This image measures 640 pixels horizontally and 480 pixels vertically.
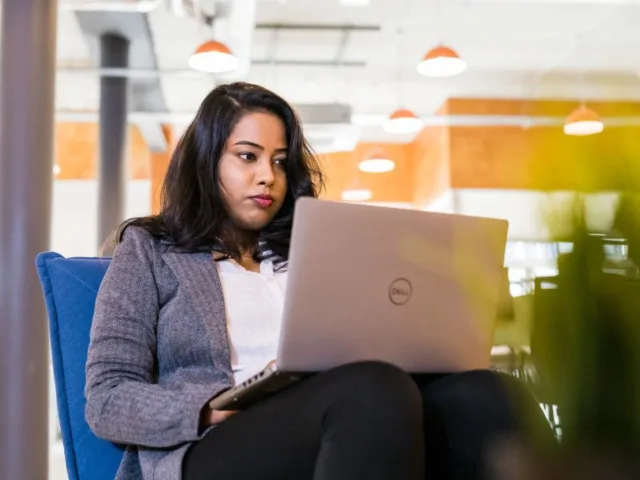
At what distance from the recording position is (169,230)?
51.1 inches

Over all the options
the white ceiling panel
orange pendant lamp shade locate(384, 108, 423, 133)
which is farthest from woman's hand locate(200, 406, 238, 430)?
orange pendant lamp shade locate(384, 108, 423, 133)

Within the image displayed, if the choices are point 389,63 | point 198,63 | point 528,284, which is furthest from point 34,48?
point 389,63

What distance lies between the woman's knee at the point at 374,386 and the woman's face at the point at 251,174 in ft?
1.89

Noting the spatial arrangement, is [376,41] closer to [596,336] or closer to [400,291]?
[400,291]

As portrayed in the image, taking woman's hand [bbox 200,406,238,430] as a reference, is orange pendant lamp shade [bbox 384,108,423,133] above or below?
above

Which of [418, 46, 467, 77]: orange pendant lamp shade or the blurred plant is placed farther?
[418, 46, 467, 77]: orange pendant lamp shade

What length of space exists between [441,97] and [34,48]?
5.60 m

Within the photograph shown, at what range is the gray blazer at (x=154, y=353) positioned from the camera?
3.19 feet

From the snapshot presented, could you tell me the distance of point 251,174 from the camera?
4.50 ft

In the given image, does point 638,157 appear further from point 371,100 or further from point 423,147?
point 423,147

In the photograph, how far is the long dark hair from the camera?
51.6 inches

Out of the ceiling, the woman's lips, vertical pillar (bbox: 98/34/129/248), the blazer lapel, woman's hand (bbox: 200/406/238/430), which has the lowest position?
woman's hand (bbox: 200/406/238/430)

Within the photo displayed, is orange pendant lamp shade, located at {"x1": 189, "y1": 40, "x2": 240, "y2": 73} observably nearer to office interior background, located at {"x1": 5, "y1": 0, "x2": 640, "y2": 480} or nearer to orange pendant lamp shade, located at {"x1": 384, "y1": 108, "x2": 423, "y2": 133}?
office interior background, located at {"x1": 5, "y1": 0, "x2": 640, "y2": 480}

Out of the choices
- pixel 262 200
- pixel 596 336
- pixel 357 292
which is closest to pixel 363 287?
pixel 357 292
